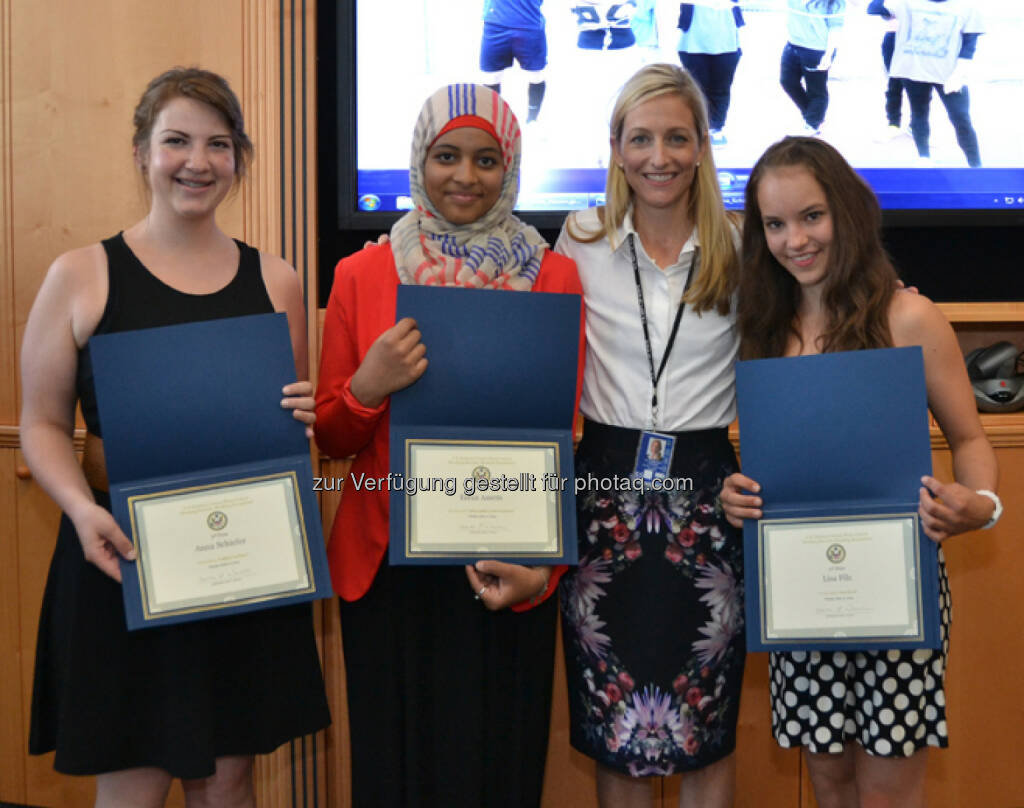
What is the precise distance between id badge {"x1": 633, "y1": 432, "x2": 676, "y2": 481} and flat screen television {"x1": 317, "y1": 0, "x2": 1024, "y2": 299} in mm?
1119

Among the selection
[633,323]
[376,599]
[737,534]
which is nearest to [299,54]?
[633,323]

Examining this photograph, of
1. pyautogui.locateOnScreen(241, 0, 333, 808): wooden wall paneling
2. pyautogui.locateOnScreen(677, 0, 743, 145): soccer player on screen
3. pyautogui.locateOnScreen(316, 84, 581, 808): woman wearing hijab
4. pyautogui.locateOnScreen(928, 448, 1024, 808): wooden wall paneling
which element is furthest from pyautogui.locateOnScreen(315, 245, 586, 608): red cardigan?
pyautogui.locateOnScreen(928, 448, 1024, 808): wooden wall paneling

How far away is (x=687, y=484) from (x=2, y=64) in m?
2.07

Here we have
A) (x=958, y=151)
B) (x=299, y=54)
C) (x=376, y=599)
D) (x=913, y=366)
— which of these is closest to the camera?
(x=913, y=366)

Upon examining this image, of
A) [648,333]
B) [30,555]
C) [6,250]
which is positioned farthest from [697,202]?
[30,555]

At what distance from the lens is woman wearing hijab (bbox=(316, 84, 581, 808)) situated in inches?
60.0

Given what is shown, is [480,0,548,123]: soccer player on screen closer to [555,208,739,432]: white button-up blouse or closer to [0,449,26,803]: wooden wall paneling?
[555,208,739,432]: white button-up blouse

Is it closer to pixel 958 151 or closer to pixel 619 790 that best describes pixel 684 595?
pixel 619 790

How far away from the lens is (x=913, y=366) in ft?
4.76

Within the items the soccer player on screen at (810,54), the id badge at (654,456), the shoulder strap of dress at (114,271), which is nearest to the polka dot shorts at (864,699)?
the id badge at (654,456)

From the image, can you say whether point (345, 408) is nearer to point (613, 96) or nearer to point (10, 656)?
point (613, 96)

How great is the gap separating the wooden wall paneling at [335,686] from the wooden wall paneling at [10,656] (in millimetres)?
857

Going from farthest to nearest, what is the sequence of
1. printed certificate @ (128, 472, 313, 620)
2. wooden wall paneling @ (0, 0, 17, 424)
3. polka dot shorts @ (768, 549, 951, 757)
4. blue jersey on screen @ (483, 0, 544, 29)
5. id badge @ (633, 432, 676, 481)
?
blue jersey on screen @ (483, 0, 544, 29), wooden wall paneling @ (0, 0, 17, 424), id badge @ (633, 432, 676, 481), polka dot shorts @ (768, 549, 951, 757), printed certificate @ (128, 472, 313, 620)

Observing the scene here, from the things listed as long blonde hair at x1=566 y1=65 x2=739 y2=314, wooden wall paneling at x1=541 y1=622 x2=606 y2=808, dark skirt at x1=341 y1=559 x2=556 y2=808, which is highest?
long blonde hair at x1=566 y1=65 x2=739 y2=314
